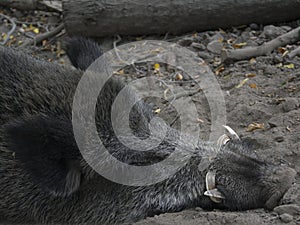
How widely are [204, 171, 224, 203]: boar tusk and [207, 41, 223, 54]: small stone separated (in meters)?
2.52

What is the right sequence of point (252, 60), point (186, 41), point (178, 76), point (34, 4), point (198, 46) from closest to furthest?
point (252, 60), point (178, 76), point (198, 46), point (186, 41), point (34, 4)

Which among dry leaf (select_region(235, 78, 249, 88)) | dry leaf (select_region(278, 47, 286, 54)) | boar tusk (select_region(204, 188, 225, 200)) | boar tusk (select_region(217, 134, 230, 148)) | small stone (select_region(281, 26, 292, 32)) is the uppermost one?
small stone (select_region(281, 26, 292, 32))

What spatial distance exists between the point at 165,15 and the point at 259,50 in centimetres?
119

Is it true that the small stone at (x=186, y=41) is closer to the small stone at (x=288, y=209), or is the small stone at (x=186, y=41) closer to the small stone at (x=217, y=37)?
the small stone at (x=217, y=37)

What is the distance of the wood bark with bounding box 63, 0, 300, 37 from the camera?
5.78 metres

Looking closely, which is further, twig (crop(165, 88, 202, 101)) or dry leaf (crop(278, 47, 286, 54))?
dry leaf (crop(278, 47, 286, 54))

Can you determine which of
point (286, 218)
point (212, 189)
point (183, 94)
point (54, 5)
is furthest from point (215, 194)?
point (54, 5)

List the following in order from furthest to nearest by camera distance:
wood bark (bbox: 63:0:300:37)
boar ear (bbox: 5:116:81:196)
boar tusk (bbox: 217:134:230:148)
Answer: wood bark (bbox: 63:0:300:37) → boar tusk (bbox: 217:134:230:148) → boar ear (bbox: 5:116:81:196)

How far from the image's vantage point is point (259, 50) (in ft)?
17.7

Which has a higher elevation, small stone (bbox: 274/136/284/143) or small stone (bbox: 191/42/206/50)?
small stone (bbox: 274/136/284/143)

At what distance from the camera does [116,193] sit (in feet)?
11.7

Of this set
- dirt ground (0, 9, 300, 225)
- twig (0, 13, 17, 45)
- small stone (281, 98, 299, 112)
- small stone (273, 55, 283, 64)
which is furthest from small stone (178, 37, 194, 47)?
twig (0, 13, 17, 45)

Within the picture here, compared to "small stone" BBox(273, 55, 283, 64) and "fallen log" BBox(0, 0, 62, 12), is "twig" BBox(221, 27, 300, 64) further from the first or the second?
"fallen log" BBox(0, 0, 62, 12)

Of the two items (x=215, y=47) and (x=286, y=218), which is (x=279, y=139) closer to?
(x=286, y=218)
